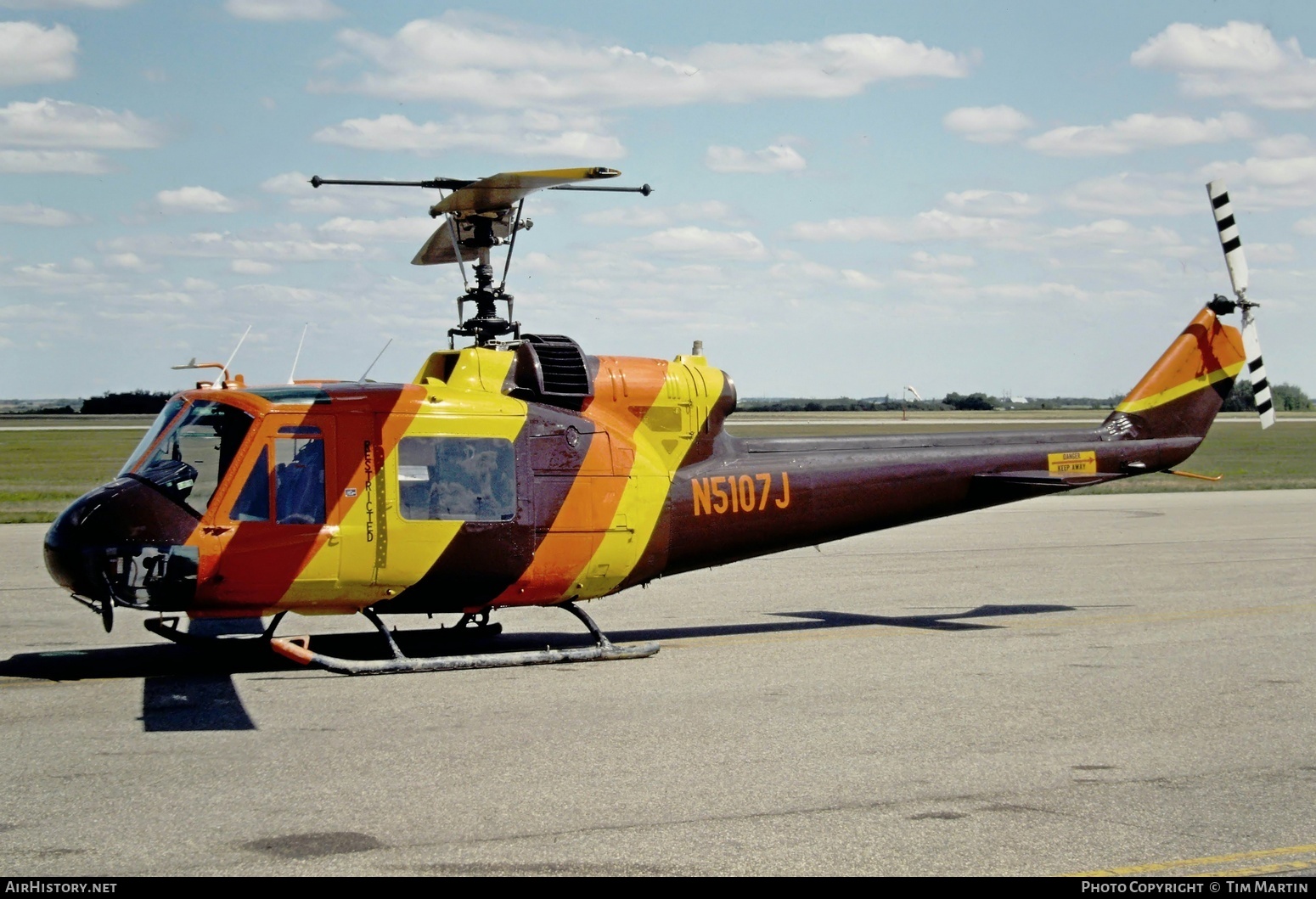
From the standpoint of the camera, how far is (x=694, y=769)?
24.4 ft

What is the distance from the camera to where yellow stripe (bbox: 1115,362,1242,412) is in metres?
14.1

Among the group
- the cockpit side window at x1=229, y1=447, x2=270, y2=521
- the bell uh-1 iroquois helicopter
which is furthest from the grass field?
the cockpit side window at x1=229, y1=447, x2=270, y2=521

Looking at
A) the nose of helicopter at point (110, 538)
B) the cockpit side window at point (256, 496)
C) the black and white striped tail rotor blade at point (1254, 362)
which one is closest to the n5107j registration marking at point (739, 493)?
the cockpit side window at point (256, 496)

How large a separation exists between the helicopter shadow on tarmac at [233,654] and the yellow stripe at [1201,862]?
210 inches

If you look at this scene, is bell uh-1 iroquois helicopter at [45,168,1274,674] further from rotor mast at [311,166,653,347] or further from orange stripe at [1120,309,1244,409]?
orange stripe at [1120,309,1244,409]

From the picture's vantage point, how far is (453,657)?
10.3 metres

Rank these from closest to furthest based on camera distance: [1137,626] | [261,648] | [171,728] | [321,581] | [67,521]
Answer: [171,728] → [67,521] → [321,581] → [261,648] → [1137,626]

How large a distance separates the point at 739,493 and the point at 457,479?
2755mm

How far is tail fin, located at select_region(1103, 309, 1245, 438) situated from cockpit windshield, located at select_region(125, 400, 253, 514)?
9251 mm

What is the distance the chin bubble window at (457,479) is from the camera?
9984 mm

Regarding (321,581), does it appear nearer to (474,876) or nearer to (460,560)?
(460,560)
